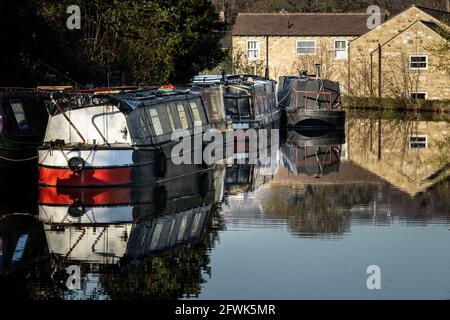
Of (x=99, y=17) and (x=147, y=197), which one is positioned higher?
(x=99, y=17)

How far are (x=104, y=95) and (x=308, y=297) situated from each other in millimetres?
9997

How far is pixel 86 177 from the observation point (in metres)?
21.4

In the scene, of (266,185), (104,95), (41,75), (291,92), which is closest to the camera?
(104,95)

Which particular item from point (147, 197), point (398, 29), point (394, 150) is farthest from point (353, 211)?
point (398, 29)

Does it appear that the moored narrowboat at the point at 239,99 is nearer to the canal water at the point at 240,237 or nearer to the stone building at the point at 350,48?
the canal water at the point at 240,237

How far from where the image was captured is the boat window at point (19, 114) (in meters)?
25.8

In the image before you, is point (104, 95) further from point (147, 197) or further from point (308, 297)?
point (308, 297)

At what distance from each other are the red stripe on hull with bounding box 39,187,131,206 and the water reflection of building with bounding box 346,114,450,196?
245 inches

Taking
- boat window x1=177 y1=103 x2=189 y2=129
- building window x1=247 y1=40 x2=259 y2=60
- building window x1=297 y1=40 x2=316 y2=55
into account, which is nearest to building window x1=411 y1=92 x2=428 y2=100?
building window x1=297 y1=40 x2=316 y2=55

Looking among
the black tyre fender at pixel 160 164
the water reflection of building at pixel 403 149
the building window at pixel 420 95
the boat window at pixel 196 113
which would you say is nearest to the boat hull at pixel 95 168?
the black tyre fender at pixel 160 164

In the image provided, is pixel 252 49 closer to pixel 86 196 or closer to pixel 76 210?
pixel 86 196

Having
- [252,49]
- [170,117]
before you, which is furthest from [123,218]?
[252,49]

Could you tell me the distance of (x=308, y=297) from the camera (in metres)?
13.4

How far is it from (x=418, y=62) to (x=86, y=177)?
38.6 m
